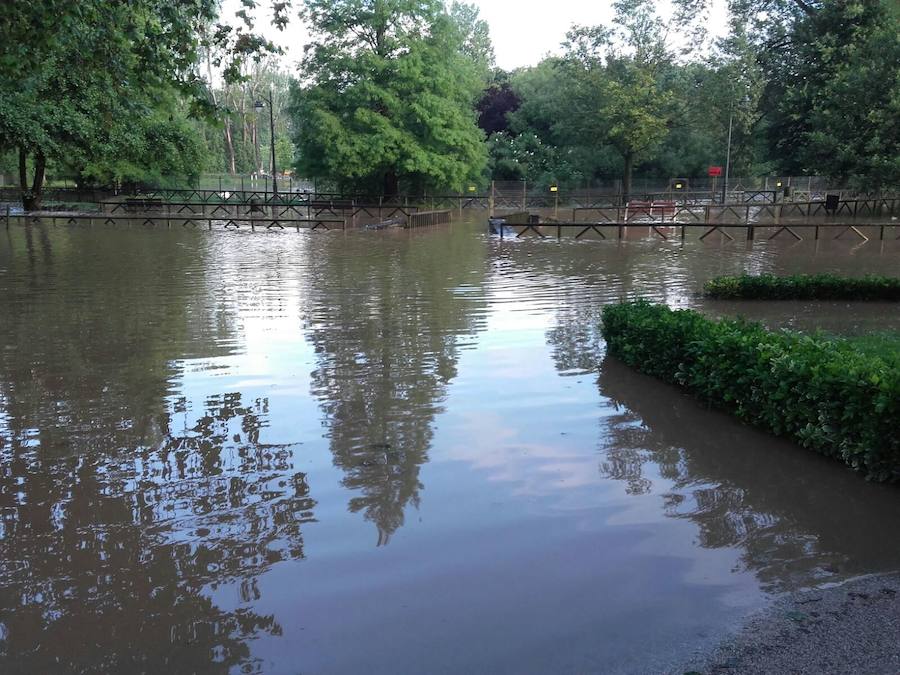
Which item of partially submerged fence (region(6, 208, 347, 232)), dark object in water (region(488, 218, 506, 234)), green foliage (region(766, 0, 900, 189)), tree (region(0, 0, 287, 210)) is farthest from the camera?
green foliage (region(766, 0, 900, 189))

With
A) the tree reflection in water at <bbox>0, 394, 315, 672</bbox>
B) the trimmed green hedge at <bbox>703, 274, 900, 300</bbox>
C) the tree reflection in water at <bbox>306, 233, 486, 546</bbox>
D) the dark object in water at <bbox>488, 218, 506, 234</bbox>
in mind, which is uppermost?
the dark object in water at <bbox>488, 218, 506, 234</bbox>

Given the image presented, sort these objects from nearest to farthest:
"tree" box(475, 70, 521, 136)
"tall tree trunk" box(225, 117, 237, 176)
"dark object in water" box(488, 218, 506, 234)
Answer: "dark object in water" box(488, 218, 506, 234) → "tree" box(475, 70, 521, 136) → "tall tree trunk" box(225, 117, 237, 176)

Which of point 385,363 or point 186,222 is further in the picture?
point 186,222

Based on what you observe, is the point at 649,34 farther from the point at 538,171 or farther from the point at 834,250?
the point at 834,250

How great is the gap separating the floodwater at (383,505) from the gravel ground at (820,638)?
181mm

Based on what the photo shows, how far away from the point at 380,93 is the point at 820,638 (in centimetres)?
4237

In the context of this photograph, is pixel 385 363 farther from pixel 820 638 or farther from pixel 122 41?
pixel 820 638

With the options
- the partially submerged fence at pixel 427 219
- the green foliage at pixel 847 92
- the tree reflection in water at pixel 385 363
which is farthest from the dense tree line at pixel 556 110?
the tree reflection in water at pixel 385 363

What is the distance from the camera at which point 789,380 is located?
22.5 ft

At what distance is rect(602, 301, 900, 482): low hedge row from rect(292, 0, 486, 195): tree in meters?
36.3

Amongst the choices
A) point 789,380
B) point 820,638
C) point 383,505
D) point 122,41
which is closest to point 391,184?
point 122,41

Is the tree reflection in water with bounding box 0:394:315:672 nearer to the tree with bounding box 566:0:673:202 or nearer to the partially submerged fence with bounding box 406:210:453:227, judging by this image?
the partially submerged fence with bounding box 406:210:453:227

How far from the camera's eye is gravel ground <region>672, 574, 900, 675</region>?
3.62 metres

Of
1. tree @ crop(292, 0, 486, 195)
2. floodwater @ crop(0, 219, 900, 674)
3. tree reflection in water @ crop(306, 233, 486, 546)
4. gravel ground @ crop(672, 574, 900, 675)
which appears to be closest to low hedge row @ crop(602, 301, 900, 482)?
floodwater @ crop(0, 219, 900, 674)
